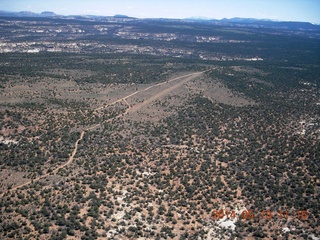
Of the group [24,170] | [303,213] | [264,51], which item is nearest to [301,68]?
[264,51]

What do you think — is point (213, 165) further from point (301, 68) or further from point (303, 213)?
point (301, 68)
